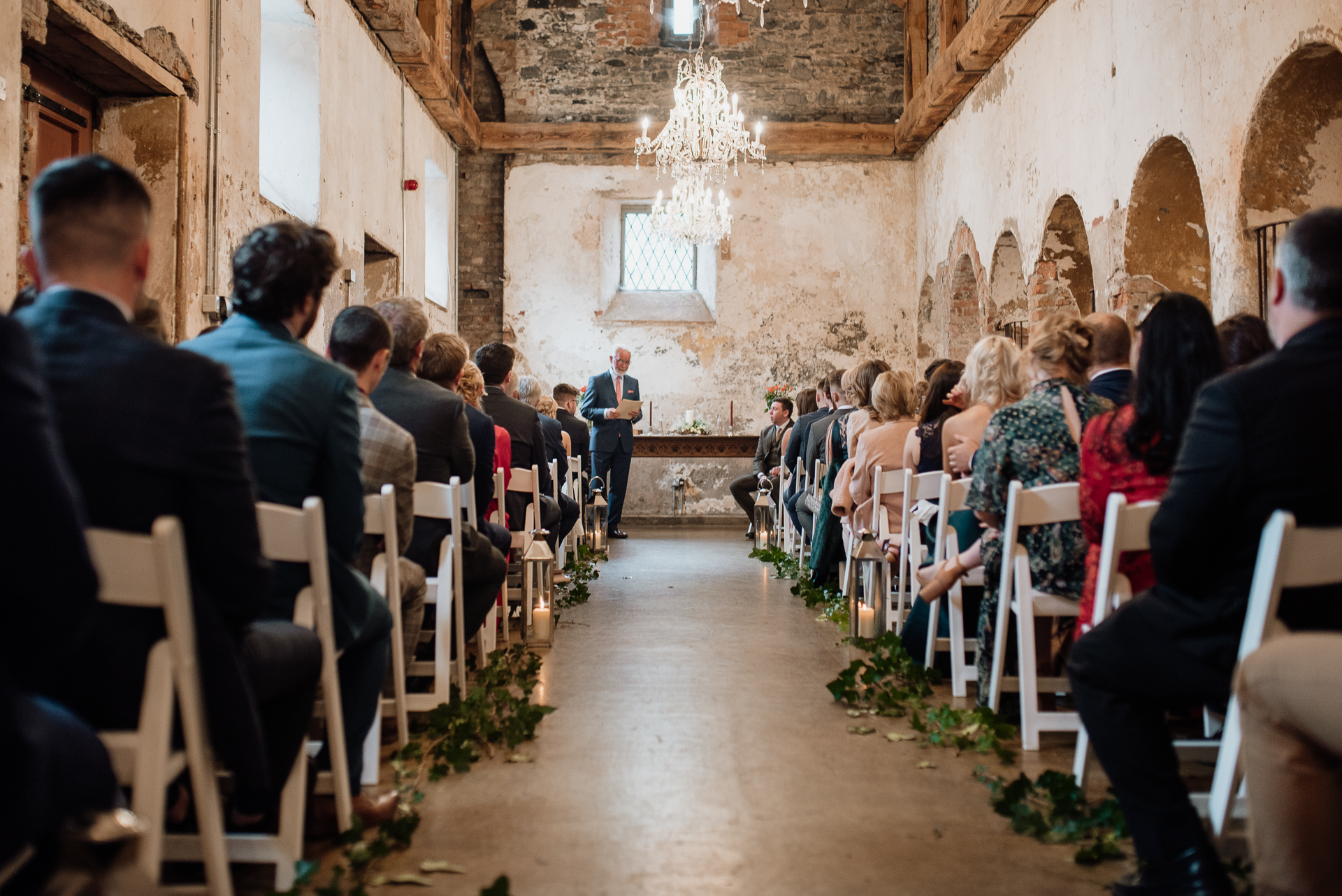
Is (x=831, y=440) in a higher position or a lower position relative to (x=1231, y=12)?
lower

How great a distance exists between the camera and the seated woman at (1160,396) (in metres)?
2.45

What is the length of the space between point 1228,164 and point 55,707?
577 cm

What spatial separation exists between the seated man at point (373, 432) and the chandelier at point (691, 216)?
696 cm

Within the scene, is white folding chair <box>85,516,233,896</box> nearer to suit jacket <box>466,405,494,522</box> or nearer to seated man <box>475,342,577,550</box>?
suit jacket <box>466,405,494,522</box>

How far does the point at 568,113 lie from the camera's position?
12547 millimetres

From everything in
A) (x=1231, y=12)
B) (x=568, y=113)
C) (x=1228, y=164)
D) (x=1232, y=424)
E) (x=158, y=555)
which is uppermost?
(x=568, y=113)

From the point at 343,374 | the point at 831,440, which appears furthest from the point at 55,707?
the point at 831,440

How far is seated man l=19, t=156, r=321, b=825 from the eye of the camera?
159cm

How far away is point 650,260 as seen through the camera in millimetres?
12953

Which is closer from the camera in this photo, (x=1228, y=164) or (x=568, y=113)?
(x=1228, y=164)

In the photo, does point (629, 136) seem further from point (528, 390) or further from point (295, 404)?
point (295, 404)

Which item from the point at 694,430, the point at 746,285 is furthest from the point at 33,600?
the point at 746,285

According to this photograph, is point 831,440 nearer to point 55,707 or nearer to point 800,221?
point 55,707

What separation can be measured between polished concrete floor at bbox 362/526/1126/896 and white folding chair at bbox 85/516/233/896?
0.75 metres
